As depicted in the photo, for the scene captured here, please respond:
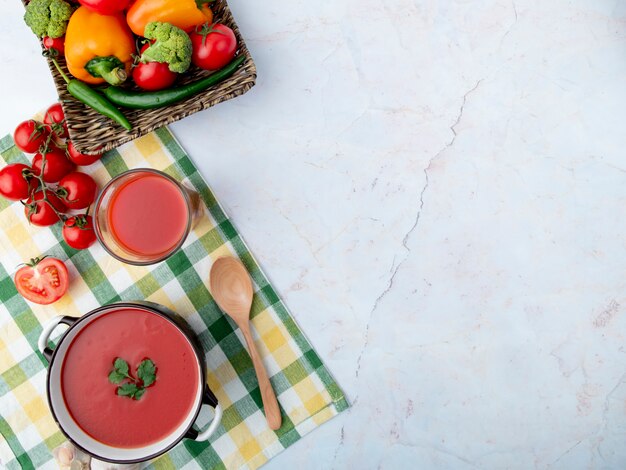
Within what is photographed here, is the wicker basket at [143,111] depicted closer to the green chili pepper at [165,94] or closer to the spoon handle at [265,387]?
the green chili pepper at [165,94]

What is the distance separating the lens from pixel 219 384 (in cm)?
135

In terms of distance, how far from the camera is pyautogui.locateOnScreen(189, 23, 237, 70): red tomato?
4.08ft

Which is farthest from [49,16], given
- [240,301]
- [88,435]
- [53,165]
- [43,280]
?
[88,435]

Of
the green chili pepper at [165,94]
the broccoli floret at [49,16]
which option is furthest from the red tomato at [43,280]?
the broccoli floret at [49,16]

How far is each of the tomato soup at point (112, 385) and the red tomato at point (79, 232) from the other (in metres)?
0.21

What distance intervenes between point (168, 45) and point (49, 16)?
28 cm

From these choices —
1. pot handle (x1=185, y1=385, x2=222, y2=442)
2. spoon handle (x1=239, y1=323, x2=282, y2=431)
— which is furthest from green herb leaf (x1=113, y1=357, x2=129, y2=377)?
spoon handle (x1=239, y1=323, x2=282, y2=431)

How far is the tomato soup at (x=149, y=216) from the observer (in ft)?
4.14

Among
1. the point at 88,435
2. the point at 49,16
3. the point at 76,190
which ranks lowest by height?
the point at 88,435

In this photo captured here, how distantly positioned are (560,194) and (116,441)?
1.08 meters

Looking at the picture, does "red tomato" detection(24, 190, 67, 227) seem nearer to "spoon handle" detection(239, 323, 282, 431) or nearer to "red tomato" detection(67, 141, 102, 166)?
"red tomato" detection(67, 141, 102, 166)

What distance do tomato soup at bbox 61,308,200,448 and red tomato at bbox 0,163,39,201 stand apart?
35cm

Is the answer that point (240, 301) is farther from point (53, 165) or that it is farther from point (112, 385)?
point (53, 165)

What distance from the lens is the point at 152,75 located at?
125 cm
